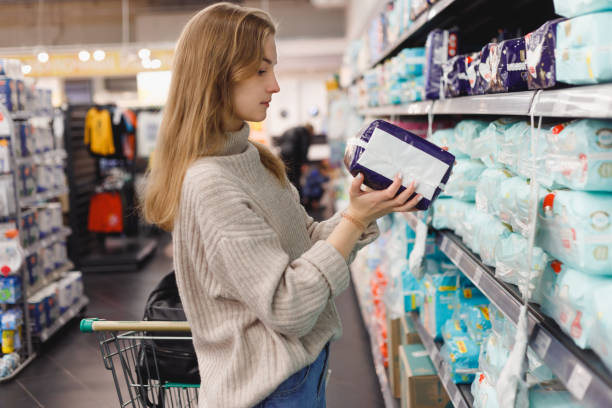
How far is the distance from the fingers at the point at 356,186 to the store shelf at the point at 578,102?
40 cm

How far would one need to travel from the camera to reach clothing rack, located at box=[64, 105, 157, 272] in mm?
6555

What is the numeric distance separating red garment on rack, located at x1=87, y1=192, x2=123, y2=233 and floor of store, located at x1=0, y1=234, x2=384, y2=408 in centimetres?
177

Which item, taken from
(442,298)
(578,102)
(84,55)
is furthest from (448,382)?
(84,55)

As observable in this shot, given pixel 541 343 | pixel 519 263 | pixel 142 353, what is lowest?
pixel 142 353

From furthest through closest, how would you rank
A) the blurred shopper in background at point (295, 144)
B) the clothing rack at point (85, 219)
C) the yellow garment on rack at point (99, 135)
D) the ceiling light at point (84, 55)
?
1. the ceiling light at point (84, 55)
2. the blurred shopper in background at point (295, 144)
3. the yellow garment on rack at point (99, 135)
4. the clothing rack at point (85, 219)

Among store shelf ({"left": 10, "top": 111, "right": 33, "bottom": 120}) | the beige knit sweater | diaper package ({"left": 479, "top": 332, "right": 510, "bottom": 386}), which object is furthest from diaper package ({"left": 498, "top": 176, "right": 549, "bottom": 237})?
store shelf ({"left": 10, "top": 111, "right": 33, "bottom": 120})

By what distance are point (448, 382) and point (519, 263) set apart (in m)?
0.71

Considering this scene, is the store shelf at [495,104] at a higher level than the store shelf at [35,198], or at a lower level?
higher

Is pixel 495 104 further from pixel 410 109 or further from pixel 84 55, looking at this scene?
pixel 84 55

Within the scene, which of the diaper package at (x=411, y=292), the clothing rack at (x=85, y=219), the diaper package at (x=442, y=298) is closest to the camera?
the diaper package at (x=442, y=298)

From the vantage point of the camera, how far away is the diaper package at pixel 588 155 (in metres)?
1.09

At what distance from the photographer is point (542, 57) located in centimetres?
122

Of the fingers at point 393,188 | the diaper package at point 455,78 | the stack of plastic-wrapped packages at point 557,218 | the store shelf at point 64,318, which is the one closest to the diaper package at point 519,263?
the stack of plastic-wrapped packages at point 557,218

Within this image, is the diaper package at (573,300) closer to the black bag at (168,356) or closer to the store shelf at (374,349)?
the black bag at (168,356)
